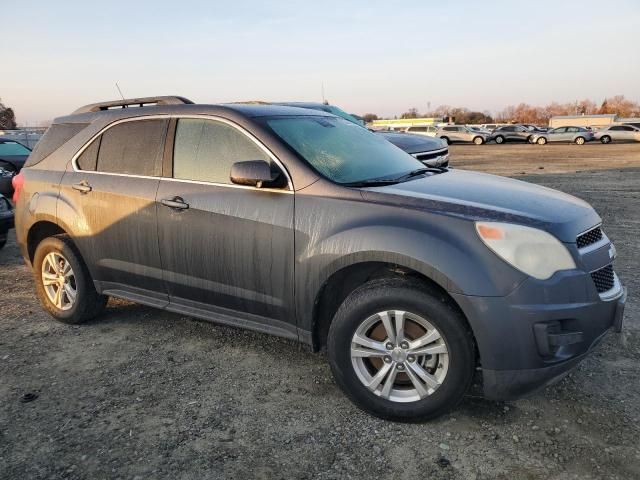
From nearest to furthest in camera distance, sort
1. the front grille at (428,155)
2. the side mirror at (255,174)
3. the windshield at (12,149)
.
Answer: the side mirror at (255,174) → the front grille at (428,155) → the windshield at (12,149)

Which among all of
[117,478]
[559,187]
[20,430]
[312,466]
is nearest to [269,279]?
[312,466]

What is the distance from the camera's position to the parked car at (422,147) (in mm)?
8742

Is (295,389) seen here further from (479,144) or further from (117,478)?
(479,144)

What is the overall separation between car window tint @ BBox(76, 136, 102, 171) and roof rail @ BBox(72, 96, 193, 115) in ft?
1.20

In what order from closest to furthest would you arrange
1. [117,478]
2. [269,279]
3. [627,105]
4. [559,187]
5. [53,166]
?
[117,478] → [269,279] → [53,166] → [559,187] → [627,105]

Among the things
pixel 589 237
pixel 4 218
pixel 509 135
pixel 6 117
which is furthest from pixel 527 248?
pixel 6 117

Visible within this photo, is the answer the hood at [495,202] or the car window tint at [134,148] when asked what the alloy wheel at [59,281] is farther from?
the hood at [495,202]

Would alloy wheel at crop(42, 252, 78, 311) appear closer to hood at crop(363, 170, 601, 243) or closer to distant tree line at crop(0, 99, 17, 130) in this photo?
hood at crop(363, 170, 601, 243)

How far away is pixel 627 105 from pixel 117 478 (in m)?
138

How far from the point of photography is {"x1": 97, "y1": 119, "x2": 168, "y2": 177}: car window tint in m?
3.87

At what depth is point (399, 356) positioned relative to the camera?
293 centimetres

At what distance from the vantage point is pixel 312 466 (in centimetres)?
260

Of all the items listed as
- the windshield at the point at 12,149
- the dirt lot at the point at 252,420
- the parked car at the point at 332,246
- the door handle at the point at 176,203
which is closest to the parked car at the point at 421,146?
the parked car at the point at 332,246

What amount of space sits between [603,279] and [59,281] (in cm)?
407
